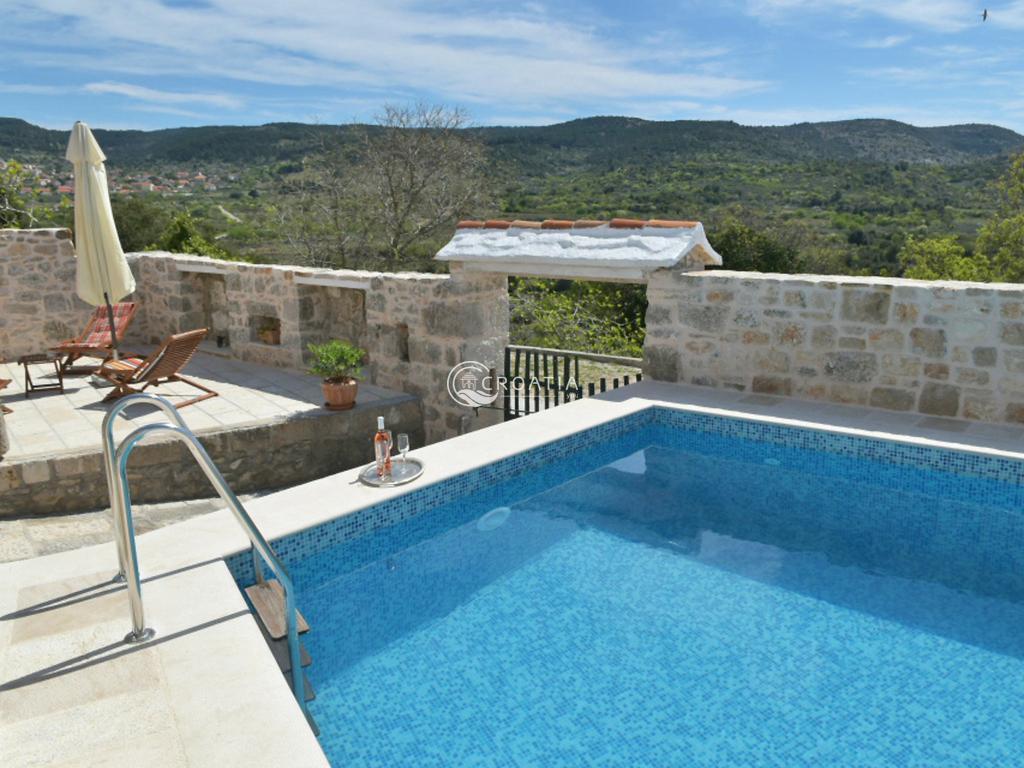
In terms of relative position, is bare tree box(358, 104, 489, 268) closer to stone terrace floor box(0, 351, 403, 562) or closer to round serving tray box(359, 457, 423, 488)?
stone terrace floor box(0, 351, 403, 562)

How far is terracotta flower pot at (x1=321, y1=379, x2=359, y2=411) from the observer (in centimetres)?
777

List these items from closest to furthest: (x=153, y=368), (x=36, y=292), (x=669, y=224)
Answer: (x=669, y=224) → (x=153, y=368) → (x=36, y=292)

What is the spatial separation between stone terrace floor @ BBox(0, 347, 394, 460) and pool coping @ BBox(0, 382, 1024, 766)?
256 cm

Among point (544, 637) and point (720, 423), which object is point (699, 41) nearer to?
point (720, 423)

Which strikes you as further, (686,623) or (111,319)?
(111,319)

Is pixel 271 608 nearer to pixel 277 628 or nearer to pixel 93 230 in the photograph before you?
pixel 277 628

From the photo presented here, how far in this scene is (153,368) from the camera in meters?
7.88

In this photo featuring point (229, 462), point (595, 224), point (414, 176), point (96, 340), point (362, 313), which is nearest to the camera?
point (229, 462)

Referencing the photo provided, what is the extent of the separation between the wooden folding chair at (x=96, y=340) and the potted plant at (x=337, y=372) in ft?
8.73

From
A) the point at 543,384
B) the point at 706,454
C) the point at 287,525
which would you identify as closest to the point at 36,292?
the point at 543,384

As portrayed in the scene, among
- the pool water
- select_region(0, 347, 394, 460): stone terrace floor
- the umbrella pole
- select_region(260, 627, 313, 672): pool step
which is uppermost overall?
the umbrella pole

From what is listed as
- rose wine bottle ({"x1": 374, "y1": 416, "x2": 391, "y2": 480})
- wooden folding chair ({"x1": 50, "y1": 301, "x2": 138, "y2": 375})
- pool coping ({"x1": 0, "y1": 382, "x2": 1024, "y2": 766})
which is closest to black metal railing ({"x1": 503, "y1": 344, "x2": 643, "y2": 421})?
pool coping ({"x1": 0, "y1": 382, "x2": 1024, "y2": 766})

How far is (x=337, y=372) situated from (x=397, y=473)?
9.04 ft

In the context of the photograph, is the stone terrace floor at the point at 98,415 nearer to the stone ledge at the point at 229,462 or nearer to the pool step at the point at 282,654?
the stone ledge at the point at 229,462
